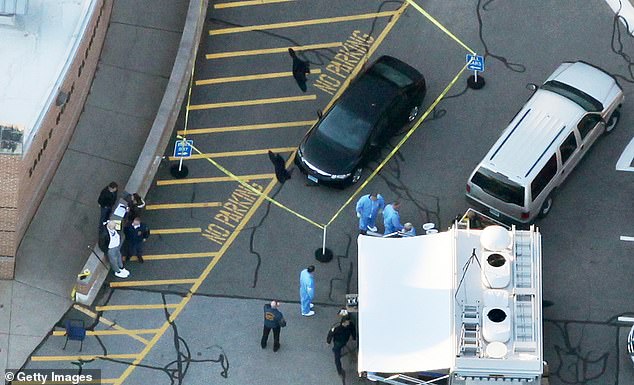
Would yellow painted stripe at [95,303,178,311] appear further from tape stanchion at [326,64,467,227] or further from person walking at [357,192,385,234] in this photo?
person walking at [357,192,385,234]

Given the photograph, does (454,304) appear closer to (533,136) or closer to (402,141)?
(533,136)

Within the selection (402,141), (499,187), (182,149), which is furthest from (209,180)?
(499,187)

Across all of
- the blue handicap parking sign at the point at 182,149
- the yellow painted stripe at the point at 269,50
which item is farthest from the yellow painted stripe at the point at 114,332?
the yellow painted stripe at the point at 269,50

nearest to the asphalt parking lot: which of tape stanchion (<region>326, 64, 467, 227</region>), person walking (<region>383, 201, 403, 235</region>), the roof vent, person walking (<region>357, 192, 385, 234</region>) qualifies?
tape stanchion (<region>326, 64, 467, 227</region>)

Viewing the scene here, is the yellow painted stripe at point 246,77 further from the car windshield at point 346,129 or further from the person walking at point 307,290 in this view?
the person walking at point 307,290

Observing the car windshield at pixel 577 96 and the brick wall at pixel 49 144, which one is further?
the car windshield at pixel 577 96

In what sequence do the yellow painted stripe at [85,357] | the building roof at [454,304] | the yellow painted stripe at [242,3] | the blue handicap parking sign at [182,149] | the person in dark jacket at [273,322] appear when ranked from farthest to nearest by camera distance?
the yellow painted stripe at [242,3] < the blue handicap parking sign at [182,149] < the yellow painted stripe at [85,357] < the person in dark jacket at [273,322] < the building roof at [454,304]

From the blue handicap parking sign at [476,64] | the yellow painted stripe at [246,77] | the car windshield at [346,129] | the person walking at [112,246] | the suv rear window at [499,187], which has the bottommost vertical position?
the person walking at [112,246]

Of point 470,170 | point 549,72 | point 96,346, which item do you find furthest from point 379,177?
point 96,346
